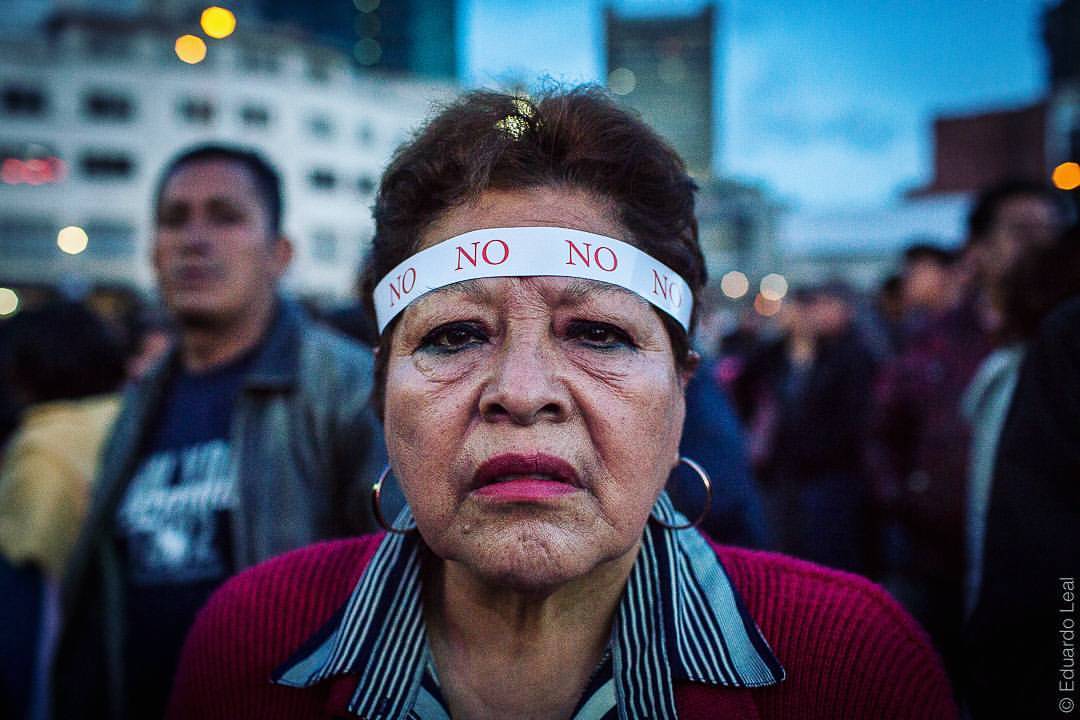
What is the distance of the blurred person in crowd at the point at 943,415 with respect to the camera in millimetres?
3488

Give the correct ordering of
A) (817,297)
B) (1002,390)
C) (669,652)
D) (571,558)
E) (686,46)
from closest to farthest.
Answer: (571,558), (669,652), (1002,390), (817,297), (686,46)

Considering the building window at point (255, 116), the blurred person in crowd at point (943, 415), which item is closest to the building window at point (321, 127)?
the building window at point (255, 116)

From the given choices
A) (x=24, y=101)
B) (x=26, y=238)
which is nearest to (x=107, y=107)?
(x=24, y=101)

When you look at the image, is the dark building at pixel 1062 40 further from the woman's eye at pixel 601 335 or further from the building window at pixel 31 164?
the building window at pixel 31 164

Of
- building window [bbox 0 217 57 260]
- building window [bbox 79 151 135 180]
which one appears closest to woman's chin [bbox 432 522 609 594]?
building window [bbox 0 217 57 260]

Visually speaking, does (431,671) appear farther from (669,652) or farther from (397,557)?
(669,652)

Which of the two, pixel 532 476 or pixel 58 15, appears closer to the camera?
pixel 532 476

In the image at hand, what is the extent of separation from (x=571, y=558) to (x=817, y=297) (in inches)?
193

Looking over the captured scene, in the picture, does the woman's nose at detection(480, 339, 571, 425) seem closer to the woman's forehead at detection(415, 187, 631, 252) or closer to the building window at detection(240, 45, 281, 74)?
the woman's forehead at detection(415, 187, 631, 252)

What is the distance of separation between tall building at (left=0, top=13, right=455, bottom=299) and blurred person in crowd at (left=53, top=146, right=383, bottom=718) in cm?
3583

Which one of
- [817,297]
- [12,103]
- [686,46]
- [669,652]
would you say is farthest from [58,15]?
[686,46]

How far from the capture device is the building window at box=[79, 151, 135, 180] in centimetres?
3916

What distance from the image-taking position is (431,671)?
1.56 m

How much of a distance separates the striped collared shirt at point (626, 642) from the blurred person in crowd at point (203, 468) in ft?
2.86
